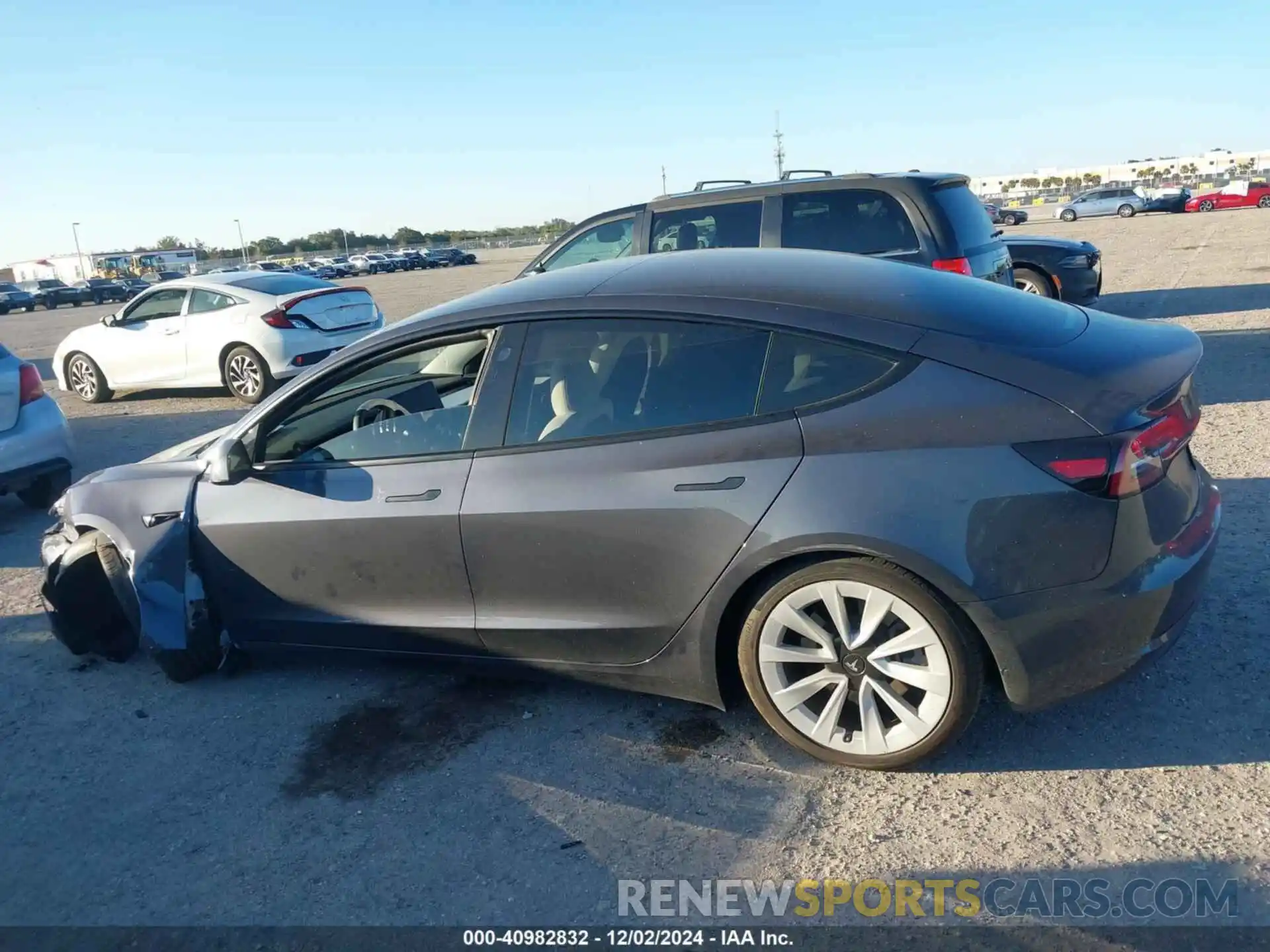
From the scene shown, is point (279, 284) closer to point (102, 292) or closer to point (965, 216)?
point (965, 216)

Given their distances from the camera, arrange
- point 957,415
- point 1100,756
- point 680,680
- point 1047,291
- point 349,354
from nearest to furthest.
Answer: point 957,415
point 1100,756
point 680,680
point 349,354
point 1047,291

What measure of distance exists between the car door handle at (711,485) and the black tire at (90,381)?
11171 millimetres

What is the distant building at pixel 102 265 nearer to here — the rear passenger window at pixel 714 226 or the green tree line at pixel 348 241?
the green tree line at pixel 348 241

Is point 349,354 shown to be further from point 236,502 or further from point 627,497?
point 627,497

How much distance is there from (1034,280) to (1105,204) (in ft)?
137

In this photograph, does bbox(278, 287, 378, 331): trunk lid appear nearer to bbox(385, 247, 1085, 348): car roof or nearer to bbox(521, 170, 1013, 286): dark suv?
bbox(521, 170, 1013, 286): dark suv

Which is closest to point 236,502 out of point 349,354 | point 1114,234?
point 349,354

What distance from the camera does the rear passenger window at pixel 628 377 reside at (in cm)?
325

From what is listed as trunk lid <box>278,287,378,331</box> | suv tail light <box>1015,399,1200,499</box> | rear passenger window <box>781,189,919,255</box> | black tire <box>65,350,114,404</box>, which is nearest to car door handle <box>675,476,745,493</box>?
suv tail light <box>1015,399,1200,499</box>

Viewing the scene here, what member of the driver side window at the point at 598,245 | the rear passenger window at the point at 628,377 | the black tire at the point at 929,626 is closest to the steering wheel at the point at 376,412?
the rear passenger window at the point at 628,377

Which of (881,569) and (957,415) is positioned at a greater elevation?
(957,415)

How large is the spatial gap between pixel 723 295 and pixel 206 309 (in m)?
9.44

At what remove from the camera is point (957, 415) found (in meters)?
2.94

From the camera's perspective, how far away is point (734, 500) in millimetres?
3100
